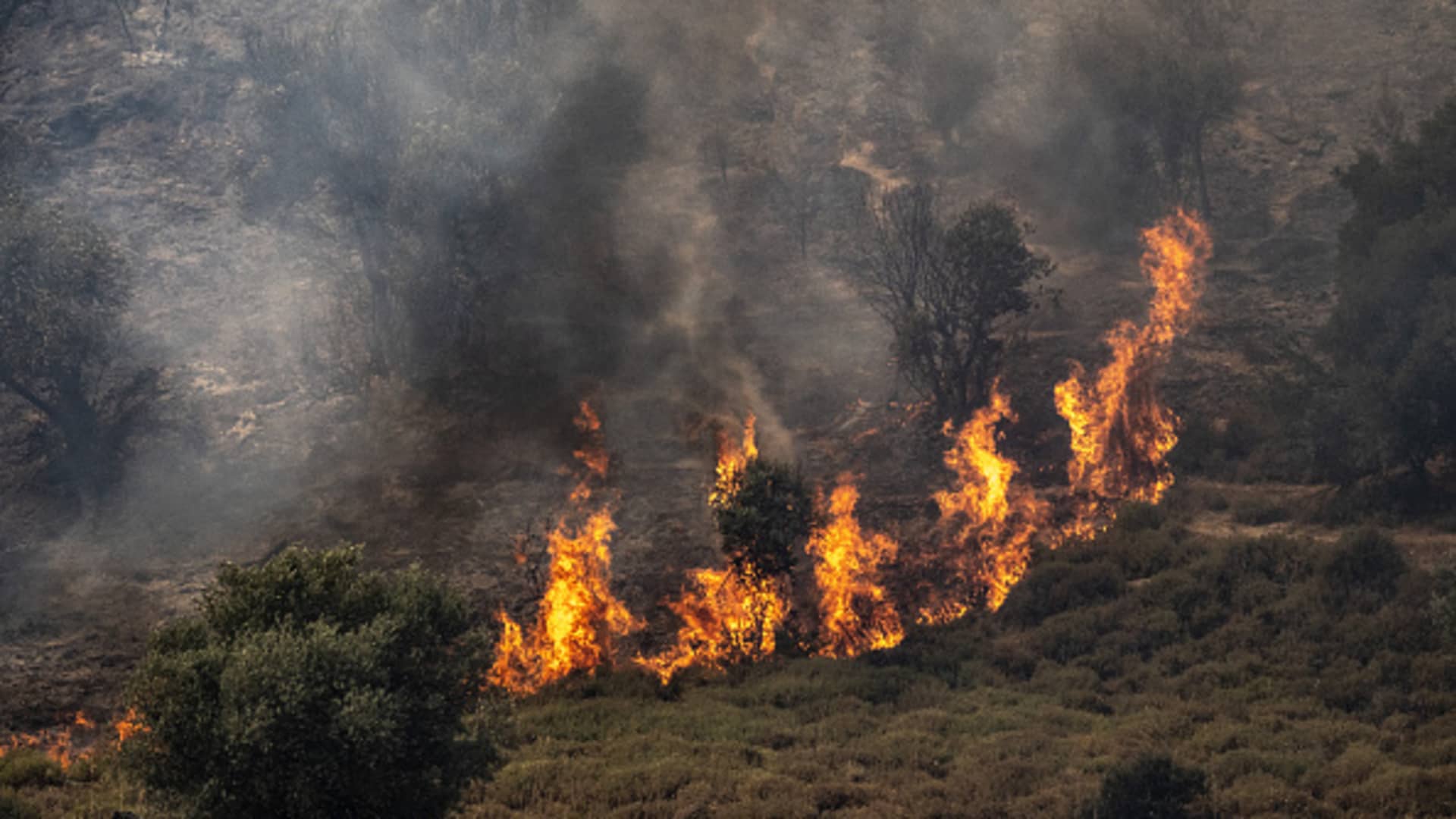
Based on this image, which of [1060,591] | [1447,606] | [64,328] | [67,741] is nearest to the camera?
[1447,606]

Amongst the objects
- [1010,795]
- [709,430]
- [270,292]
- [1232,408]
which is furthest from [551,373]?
[1010,795]

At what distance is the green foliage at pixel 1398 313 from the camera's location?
149 feet

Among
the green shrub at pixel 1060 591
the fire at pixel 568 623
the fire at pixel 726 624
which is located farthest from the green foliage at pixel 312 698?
the green shrub at pixel 1060 591

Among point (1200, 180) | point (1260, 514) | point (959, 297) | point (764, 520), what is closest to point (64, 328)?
point (764, 520)

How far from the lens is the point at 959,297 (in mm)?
57125

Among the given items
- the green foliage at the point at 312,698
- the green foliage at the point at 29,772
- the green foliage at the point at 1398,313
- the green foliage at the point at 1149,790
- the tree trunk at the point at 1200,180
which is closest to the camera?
the green foliage at the point at 312,698

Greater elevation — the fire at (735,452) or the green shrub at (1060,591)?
the fire at (735,452)

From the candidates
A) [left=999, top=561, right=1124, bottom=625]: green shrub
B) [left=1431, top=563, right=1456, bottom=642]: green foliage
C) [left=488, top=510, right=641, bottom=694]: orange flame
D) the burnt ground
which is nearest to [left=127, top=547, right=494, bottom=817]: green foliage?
[left=488, top=510, right=641, bottom=694]: orange flame

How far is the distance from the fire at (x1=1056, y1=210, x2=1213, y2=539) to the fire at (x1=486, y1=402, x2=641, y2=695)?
61.2 feet

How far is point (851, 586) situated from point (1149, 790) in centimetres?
1856

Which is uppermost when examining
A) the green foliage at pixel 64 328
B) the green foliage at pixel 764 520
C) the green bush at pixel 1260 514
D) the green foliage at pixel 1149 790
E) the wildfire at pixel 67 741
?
the green foliage at pixel 64 328

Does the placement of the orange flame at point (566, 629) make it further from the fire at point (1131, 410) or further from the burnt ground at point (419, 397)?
the fire at point (1131, 410)

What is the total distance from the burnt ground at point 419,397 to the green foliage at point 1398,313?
4996 millimetres

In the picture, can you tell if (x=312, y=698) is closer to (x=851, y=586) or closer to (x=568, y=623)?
(x=568, y=623)
